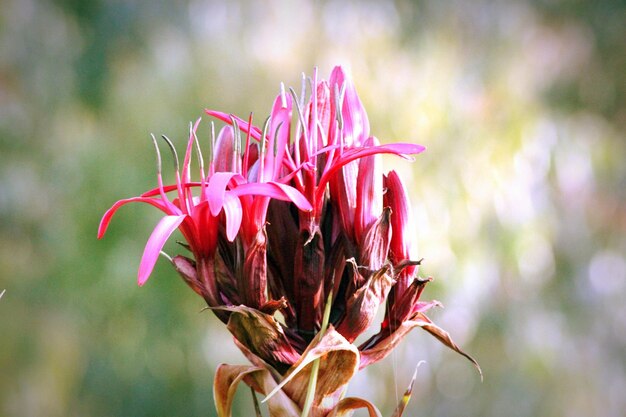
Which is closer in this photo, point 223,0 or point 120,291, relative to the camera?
point 120,291

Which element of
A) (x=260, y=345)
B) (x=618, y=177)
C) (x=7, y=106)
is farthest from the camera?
(x=618, y=177)

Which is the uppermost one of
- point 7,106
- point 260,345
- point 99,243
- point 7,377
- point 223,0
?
point 223,0

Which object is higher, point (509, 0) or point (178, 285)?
point (509, 0)

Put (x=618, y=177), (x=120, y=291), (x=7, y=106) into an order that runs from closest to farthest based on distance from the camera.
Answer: (x=120, y=291) < (x=7, y=106) < (x=618, y=177)

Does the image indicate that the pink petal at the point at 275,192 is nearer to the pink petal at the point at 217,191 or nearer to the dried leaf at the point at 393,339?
the pink petal at the point at 217,191

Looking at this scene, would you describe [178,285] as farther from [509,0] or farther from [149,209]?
[509,0]

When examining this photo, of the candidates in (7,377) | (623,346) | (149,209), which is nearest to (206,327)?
(149,209)

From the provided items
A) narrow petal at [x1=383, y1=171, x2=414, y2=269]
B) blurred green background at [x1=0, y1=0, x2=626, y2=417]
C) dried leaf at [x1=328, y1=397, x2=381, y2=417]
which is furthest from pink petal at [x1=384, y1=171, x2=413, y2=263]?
blurred green background at [x1=0, y1=0, x2=626, y2=417]
